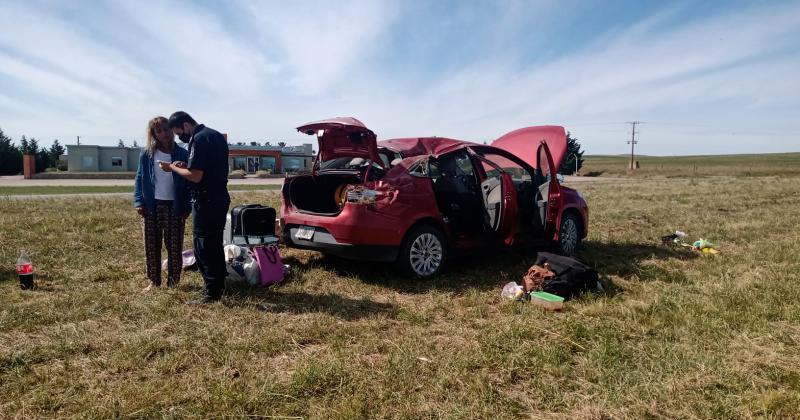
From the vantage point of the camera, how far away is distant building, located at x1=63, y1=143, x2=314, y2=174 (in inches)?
1871

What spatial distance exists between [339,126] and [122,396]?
134 inches

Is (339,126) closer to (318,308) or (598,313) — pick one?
(318,308)

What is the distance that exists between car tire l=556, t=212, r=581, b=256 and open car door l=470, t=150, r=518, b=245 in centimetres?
103

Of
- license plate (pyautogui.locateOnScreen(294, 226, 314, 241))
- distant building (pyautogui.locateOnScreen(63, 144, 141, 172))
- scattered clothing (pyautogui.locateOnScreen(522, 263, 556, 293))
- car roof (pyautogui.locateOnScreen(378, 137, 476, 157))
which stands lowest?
scattered clothing (pyautogui.locateOnScreen(522, 263, 556, 293))

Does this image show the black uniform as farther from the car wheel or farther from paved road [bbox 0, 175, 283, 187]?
paved road [bbox 0, 175, 283, 187]

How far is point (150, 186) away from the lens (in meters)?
4.87

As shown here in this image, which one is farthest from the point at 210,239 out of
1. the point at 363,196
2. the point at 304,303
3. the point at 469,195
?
the point at 469,195

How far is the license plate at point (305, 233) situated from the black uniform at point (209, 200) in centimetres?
116

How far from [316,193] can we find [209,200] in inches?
70.0

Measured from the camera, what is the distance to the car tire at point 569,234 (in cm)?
680

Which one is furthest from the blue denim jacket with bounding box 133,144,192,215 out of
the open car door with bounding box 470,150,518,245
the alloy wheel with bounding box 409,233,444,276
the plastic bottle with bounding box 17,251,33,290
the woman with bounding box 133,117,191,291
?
the open car door with bounding box 470,150,518,245

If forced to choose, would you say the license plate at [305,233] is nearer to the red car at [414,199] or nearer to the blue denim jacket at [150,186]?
the red car at [414,199]

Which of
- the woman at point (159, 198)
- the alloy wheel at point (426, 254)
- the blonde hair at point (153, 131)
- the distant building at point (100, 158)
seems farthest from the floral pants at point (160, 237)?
the distant building at point (100, 158)

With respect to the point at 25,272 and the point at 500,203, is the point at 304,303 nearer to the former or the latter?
the point at 500,203
